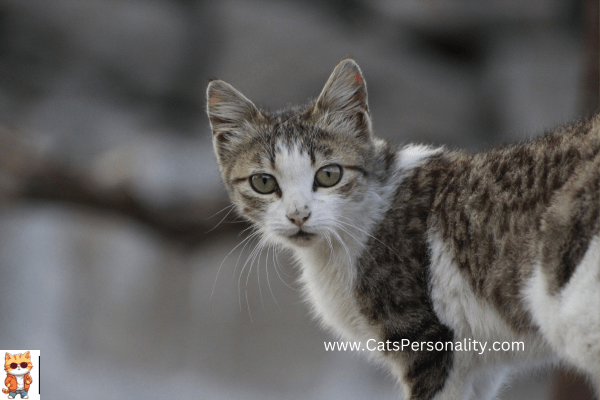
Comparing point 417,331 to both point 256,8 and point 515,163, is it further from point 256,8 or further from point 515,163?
point 256,8

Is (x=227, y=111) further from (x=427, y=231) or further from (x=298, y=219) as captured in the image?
(x=427, y=231)

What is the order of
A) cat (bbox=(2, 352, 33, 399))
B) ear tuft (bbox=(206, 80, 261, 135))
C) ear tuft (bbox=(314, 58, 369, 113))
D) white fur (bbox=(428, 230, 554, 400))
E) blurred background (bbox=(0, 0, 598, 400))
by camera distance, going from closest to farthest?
white fur (bbox=(428, 230, 554, 400)), ear tuft (bbox=(314, 58, 369, 113)), ear tuft (bbox=(206, 80, 261, 135)), cat (bbox=(2, 352, 33, 399)), blurred background (bbox=(0, 0, 598, 400))

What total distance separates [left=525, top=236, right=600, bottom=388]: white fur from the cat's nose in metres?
0.56

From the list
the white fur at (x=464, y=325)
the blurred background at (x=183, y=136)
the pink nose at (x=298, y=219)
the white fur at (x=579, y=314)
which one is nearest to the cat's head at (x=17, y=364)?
the blurred background at (x=183, y=136)

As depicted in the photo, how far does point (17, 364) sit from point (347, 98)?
1.46 meters

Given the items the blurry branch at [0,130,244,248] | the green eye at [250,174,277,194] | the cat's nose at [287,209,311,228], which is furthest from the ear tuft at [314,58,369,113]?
the blurry branch at [0,130,244,248]

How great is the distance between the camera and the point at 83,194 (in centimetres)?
271

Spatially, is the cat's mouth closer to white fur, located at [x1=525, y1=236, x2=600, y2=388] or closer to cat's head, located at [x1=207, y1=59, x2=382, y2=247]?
cat's head, located at [x1=207, y1=59, x2=382, y2=247]

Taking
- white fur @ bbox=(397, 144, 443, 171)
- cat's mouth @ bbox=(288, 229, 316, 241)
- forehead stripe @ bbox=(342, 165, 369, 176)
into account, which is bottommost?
cat's mouth @ bbox=(288, 229, 316, 241)

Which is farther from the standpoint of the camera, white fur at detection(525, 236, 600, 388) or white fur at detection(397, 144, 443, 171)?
white fur at detection(397, 144, 443, 171)

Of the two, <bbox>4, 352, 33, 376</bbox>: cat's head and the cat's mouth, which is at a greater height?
the cat's mouth

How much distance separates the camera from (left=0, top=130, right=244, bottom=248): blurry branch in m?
2.61

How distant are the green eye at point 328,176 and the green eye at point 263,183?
0.41ft

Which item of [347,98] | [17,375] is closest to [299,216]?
[347,98]
